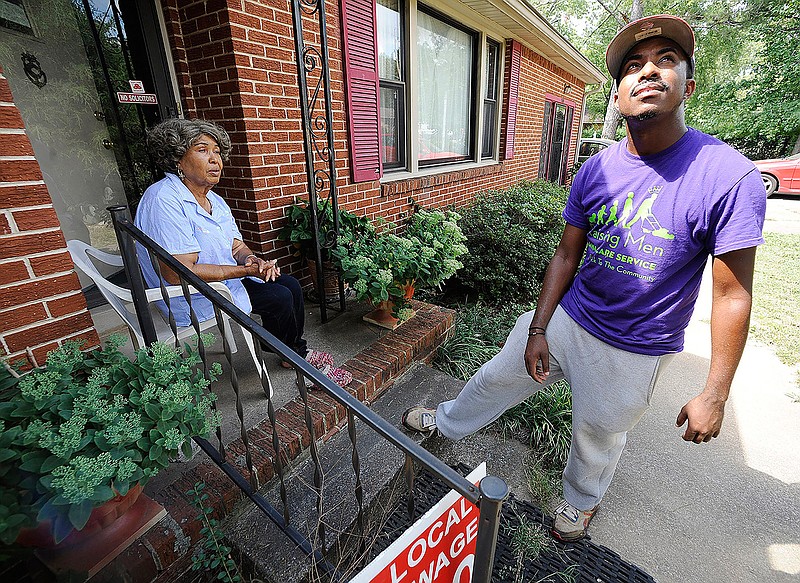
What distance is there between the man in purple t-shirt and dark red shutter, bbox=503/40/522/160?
4.62 m

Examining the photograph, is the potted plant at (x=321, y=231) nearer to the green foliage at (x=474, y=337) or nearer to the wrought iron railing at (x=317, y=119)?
the wrought iron railing at (x=317, y=119)

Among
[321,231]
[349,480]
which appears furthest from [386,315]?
[349,480]

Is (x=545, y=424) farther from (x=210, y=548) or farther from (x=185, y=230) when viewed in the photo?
(x=185, y=230)

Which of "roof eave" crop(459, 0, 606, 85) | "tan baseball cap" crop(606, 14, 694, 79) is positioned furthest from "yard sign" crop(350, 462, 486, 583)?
"roof eave" crop(459, 0, 606, 85)

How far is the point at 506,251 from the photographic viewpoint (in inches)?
149

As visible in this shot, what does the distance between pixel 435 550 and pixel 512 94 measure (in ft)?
19.7

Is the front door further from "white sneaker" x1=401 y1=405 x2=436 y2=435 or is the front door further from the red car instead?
the red car

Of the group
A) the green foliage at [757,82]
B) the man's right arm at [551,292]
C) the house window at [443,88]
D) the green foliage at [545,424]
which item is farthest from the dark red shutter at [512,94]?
the green foliage at [757,82]

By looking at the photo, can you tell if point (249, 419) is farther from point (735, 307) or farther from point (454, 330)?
point (735, 307)

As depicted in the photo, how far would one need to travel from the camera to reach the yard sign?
0.78 m

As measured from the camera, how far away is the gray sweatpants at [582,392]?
135 cm

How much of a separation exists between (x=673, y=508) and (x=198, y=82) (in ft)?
12.0

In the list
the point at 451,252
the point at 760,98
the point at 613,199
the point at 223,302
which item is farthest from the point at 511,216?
the point at 760,98

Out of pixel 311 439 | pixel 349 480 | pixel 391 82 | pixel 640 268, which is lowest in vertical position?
pixel 349 480
